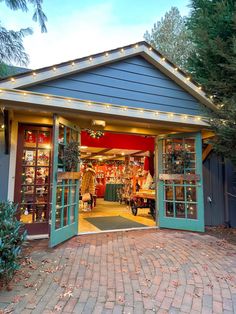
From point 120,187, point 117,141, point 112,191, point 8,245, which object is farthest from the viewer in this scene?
point 112,191

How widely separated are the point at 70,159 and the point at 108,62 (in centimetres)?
200

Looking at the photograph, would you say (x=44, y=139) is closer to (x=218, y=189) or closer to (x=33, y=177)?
(x=33, y=177)

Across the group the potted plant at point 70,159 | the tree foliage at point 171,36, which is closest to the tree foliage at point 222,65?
the potted plant at point 70,159

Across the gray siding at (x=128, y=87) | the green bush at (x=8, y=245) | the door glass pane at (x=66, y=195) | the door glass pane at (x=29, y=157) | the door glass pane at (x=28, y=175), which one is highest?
the gray siding at (x=128, y=87)

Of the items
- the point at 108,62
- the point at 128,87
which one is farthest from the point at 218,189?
the point at 108,62

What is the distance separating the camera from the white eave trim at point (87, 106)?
3.60m

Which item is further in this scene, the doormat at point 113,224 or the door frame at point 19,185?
the doormat at point 113,224

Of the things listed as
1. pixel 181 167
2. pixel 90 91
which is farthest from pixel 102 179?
pixel 90 91

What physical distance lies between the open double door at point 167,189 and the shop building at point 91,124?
0.7 inches

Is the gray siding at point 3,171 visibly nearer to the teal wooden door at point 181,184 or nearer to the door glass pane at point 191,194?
the teal wooden door at point 181,184

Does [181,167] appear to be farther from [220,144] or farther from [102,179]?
[102,179]

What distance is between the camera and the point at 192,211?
16.5ft

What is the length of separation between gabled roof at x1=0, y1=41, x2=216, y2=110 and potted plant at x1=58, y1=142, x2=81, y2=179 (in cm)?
124

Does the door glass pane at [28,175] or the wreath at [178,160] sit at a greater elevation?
the wreath at [178,160]
